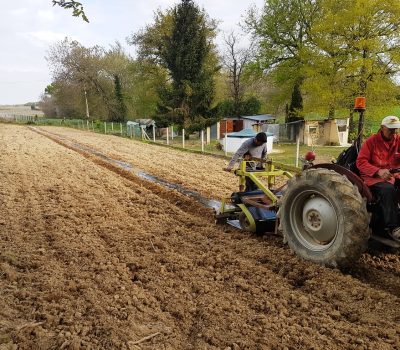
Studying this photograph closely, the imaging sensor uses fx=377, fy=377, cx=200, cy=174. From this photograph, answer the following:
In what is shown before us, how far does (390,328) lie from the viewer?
2867 millimetres

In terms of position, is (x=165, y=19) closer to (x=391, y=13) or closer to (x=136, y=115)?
(x=136, y=115)

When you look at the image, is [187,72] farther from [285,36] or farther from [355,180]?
[355,180]

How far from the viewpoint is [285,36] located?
27938 mm

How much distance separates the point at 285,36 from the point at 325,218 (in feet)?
87.8

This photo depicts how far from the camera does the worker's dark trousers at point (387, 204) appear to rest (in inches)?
141

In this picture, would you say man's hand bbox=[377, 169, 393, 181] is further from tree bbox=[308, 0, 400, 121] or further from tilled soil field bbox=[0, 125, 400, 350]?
→ tree bbox=[308, 0, 400, 121]

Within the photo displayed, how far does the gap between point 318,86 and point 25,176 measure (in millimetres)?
15193

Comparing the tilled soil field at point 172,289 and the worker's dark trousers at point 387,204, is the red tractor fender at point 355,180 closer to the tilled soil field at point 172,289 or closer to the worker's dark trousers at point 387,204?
the worker's dark trousers at point 387,204

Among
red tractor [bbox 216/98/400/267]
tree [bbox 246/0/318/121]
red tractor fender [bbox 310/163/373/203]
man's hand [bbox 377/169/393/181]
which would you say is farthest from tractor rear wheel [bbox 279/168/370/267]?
tree [bbox 246/0/318/121]

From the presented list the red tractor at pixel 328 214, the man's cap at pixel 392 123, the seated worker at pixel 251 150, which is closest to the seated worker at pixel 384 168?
the man's cap at pixel 392 123

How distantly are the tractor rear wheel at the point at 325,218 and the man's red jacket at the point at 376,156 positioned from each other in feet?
1.07

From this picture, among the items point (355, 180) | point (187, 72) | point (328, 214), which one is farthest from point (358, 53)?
point (328, 214)

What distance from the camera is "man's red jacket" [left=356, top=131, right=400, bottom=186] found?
12.8 feet

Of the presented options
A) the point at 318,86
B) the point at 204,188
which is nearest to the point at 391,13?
the point at 318,86
